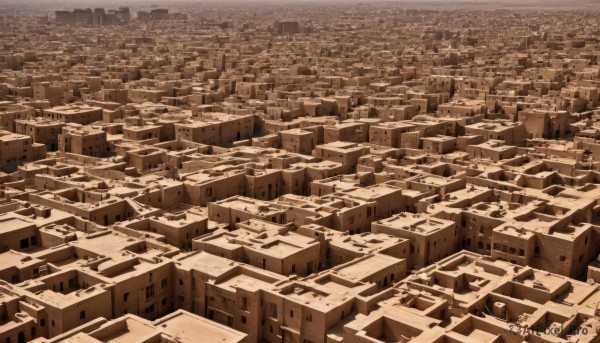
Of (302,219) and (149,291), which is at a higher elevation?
(302,219)

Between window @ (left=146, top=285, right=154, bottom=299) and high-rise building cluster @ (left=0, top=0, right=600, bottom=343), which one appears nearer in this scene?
high-rise building cluster @ (left=0, top=0, right=600, bottom=343)

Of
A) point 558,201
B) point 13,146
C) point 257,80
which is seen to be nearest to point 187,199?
point 13,146

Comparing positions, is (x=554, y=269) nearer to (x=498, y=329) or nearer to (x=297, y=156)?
(x=498, y=329)

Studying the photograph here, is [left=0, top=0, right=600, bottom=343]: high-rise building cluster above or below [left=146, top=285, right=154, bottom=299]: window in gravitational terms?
above

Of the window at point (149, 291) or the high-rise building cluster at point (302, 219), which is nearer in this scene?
the high-rise building cluster at point (302, 219)

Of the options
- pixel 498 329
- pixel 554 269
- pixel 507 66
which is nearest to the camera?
pixel 498 329

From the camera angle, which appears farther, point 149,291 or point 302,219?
point 302,219

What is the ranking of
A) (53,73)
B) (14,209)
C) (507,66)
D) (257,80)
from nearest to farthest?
(14,209), (257,80), (53,73), (507,66)

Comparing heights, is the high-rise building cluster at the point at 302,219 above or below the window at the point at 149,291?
above
